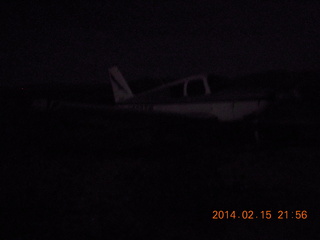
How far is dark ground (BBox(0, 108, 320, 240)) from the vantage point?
10.3ft

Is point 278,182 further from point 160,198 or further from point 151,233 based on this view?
point 151,233

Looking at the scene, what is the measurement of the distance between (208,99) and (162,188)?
11.5 feet

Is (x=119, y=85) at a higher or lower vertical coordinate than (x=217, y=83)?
higher

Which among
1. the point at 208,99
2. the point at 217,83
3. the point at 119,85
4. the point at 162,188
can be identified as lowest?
the point at 162,188

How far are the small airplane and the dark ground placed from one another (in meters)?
0.91

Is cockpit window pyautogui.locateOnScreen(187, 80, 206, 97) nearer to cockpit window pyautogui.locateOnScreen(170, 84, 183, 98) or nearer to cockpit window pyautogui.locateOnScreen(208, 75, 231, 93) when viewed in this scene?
cockpit window pyautogui.locateOnScreen(208, 75, 231, 93)

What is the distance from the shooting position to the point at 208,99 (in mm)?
7109

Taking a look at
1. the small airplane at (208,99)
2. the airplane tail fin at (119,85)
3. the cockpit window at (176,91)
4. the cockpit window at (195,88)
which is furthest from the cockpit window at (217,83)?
the airplane tail fin at (119,85)

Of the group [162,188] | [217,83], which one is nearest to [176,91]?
[217,83]

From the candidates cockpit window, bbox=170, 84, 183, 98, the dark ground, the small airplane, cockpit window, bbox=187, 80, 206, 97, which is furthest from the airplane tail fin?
cockpit window, bbox=187, 80, 206, 97

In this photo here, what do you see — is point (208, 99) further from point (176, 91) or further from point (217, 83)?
point (176, 91)

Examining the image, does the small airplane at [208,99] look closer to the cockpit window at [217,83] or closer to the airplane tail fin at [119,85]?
the cockpit window at [217,83]

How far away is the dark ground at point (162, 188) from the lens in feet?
10.3

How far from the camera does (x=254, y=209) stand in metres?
3.48
